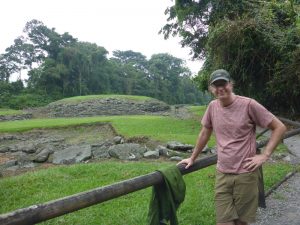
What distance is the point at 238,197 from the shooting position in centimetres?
336

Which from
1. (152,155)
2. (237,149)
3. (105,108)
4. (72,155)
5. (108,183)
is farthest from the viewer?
(105,108)

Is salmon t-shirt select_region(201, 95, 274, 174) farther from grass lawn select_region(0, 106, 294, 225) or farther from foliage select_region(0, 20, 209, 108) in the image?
foliage select_region(0, 20, 209, 108)

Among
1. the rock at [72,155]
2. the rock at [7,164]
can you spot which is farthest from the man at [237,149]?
the rock at [7,164]

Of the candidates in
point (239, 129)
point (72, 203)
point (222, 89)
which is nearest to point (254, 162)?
point (239, 129)

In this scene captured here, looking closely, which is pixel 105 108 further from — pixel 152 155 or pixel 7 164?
pixel 152 155

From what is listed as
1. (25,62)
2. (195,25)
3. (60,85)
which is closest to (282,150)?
(195,25)

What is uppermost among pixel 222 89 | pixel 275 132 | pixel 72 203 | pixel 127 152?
pixel 222 89

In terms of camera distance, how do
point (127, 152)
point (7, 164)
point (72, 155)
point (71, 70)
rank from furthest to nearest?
point (71, 70)
point (72, 155)
point (7, 164)
point (127, 152)

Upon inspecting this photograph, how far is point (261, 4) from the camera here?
630 inches

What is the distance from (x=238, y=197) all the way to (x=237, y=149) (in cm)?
45

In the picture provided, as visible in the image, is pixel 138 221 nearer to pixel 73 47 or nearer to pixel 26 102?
pixel 26 102

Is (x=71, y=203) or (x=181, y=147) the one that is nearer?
(x=71, y=203)

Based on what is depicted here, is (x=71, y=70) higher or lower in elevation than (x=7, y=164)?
higher

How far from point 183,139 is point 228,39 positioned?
5.40 meters
